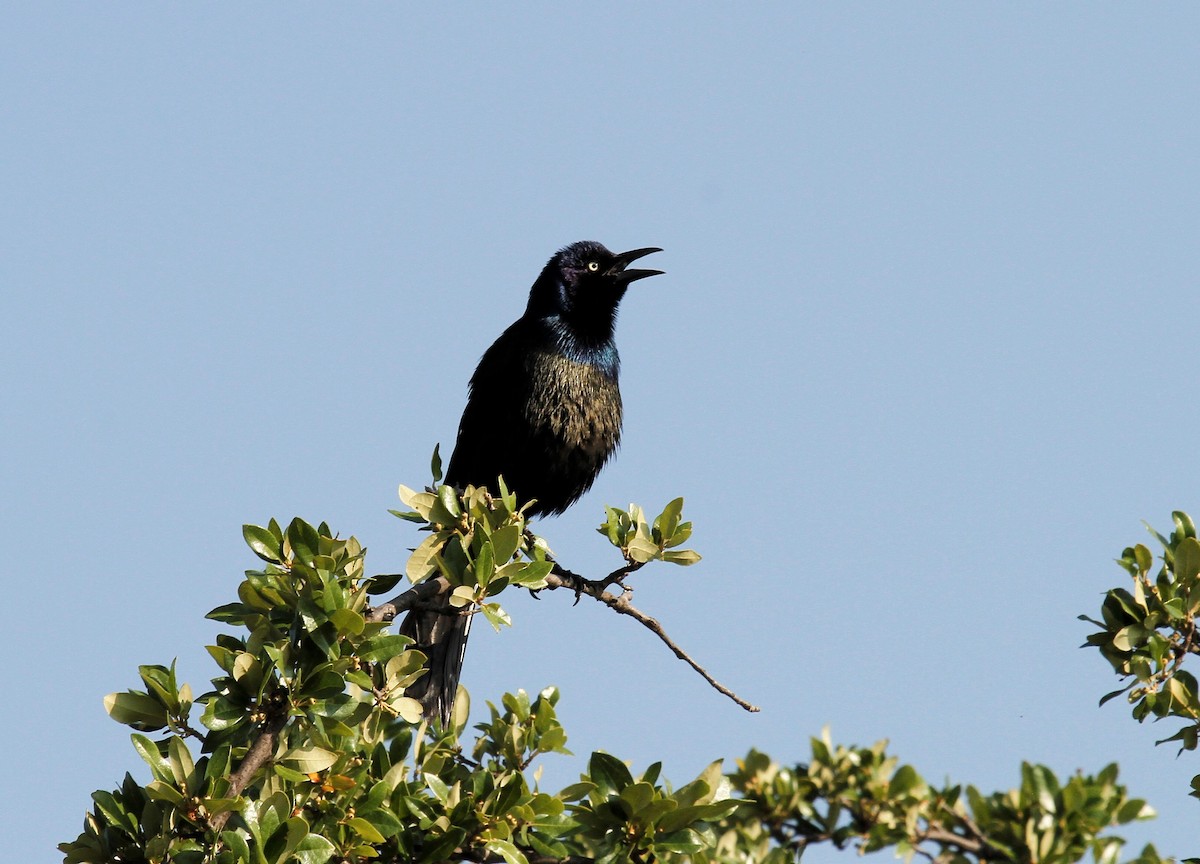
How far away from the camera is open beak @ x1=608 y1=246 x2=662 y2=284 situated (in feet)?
22.5

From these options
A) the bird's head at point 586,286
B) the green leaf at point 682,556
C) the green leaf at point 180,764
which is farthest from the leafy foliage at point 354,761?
the bird's head at point 586,286

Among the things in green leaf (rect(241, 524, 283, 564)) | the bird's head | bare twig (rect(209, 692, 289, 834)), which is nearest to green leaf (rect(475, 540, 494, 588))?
green leaf (rect(241, 524, 283, 564))

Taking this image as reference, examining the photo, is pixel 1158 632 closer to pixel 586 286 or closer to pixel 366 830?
pixel 366 830

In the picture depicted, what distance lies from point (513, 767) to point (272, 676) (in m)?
0.94

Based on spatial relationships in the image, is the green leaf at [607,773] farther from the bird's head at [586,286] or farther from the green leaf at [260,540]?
the bird's head at [586,286]

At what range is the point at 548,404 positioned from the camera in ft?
20.1

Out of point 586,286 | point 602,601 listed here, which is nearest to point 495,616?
point 602,601

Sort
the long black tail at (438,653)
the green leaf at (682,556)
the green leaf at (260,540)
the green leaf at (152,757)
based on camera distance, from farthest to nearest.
Answer: the long black tail at (438,653) < the green leaf at (682,556) < the green leaf at (260,540) < the green leaf at (152,757)

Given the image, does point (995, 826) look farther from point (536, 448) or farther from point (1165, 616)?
point (536, 448)

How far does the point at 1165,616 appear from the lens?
3.46 m

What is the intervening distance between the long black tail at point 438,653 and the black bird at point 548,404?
115cm

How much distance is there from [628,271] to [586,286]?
263 mm

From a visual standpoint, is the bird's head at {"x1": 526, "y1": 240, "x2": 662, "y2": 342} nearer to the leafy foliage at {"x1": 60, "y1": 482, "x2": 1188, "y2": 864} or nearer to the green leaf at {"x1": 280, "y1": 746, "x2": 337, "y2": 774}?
the leafy foliage at {"x1": 60, "y1": 482, "x2": 1188, "y2": 864}

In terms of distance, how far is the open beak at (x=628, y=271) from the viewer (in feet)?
22.5
